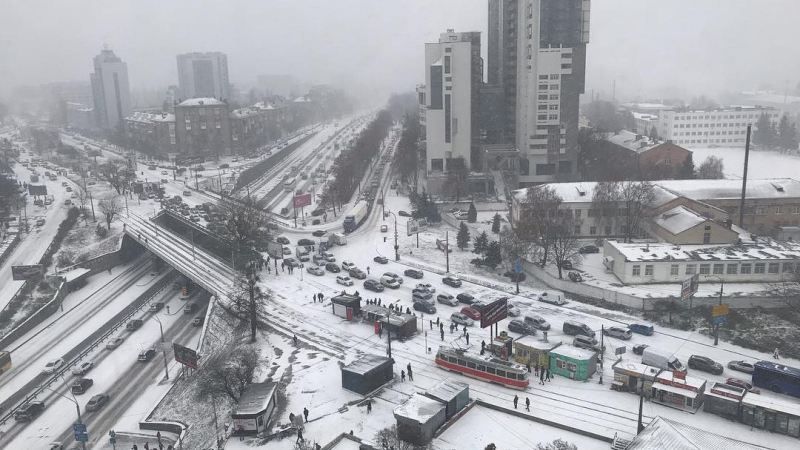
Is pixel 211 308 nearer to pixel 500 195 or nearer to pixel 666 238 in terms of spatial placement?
pixel 666 238

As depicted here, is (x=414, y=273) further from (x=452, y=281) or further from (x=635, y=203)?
(x=635, y=203)

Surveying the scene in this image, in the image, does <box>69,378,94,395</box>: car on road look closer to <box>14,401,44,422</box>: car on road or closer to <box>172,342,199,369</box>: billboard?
<box>14,401,44,422</box>: car on road

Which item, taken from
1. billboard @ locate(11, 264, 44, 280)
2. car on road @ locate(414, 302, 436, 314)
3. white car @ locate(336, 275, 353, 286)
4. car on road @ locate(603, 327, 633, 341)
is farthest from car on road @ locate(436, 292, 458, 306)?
billboard @ locate(11, 264, 44, 280)

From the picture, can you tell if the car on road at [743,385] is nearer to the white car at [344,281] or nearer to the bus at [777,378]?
the bus at [777,378]

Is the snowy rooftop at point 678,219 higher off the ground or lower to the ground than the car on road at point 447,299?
higher

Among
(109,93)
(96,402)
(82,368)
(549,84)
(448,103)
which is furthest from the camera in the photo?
(109,93)

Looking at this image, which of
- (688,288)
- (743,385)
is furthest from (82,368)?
(743,385)

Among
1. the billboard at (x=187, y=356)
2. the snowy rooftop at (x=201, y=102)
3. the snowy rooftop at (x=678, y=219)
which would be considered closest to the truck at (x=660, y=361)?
the snowy rooftop at (x=678, y=219)
